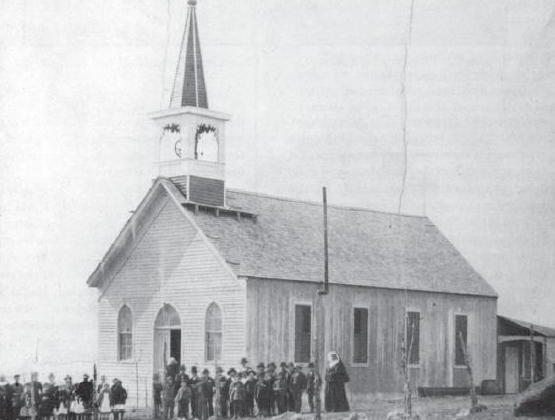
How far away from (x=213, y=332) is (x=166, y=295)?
2.47 meters

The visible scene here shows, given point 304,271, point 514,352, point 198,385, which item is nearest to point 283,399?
point 198,385

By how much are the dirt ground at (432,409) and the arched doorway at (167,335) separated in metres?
2.20

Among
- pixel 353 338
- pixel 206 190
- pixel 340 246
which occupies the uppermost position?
pixel 206 190

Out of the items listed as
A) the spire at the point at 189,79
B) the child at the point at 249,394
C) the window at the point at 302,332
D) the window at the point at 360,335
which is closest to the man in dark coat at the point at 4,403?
the child at the point at 249,394

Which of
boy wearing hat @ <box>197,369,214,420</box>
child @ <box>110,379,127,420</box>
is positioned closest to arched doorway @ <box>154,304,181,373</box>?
child @ <box>110,379,127,420</box>

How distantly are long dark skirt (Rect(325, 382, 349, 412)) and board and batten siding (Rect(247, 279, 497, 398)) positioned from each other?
265 centimetres

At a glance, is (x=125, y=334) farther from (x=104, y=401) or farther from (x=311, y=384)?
(x=311, y=384)

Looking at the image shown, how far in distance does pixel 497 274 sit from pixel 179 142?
1118 centimetres

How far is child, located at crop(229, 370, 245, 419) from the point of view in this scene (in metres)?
36.4

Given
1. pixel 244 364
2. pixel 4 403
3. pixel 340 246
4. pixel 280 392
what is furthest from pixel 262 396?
pixel 340 246

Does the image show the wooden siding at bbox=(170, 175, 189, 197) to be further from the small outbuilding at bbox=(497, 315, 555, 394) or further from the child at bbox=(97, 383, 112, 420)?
the small outbuilding at bbox=(497, 315, 555, 394)

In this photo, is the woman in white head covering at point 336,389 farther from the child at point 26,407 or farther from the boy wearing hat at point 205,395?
the child at point 26,407

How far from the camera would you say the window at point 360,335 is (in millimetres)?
42438

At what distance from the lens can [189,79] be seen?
137 ft
